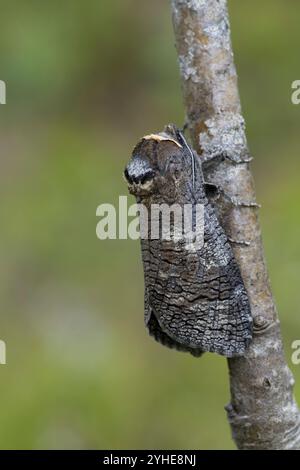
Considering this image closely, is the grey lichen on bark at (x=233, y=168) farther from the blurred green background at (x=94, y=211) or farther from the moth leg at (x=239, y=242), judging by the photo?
the blurred green background at (x=94, y=211)

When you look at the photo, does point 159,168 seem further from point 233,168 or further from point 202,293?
point 202,293

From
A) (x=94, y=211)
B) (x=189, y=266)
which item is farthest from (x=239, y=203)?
(x=94, y=211)

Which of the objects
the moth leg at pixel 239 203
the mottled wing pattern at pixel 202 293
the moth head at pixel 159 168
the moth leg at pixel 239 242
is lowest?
the mottled wing pattern at pixel 202 293

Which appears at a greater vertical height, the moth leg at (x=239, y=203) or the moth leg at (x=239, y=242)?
the moth leg at (x=239, y=203)

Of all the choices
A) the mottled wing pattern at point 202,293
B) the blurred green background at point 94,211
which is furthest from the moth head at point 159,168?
the blurred green background at point 94,211

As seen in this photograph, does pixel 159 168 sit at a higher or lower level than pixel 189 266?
higher

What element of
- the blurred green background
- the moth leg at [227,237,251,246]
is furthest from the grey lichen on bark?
the blurred green background
